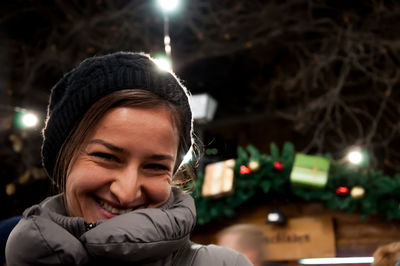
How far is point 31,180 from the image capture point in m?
6.22

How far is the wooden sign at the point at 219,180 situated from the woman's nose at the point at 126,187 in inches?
116

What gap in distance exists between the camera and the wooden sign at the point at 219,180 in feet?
12.8

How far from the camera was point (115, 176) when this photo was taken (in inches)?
38.1

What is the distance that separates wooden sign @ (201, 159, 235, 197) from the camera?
3.89 meters

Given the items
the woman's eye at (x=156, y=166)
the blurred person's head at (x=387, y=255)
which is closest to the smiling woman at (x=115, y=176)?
the woman's eye at (x=156, y=166)

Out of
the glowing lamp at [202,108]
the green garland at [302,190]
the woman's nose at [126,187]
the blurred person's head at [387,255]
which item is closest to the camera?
the woman's nose at [126,187]

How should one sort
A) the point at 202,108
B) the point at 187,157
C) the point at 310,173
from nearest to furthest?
the point at 187,157
the point at 310,173
the point at 202,108

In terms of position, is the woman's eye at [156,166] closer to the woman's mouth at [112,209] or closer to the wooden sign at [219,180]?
the woman's mouth at [112,209]

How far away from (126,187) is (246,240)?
126 inches

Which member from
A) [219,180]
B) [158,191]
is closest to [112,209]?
[158,191]

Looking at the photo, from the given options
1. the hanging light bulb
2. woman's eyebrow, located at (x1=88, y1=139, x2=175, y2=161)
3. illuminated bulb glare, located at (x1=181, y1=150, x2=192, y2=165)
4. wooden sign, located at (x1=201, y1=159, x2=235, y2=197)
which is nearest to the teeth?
woman's eyebrow, located at (x1=88, y1=139, x2=175, y2=161)

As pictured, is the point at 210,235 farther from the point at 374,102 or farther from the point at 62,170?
the point at 374,102

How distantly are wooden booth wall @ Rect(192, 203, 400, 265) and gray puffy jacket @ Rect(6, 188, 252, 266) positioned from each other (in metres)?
3.13

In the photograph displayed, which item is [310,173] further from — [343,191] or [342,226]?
[342,226]
